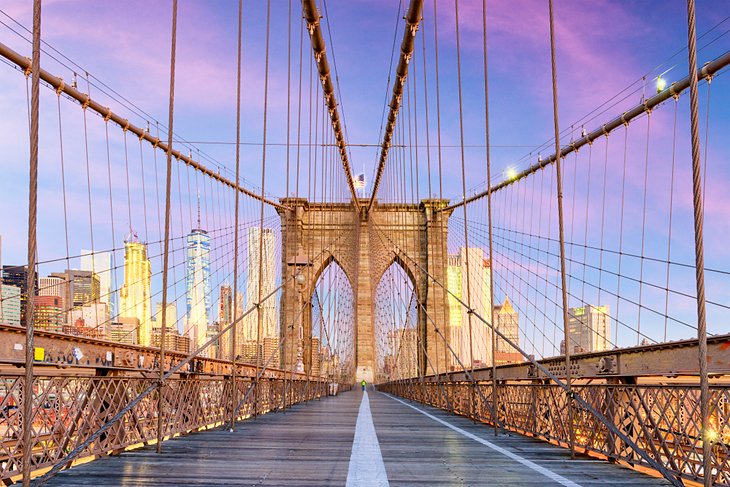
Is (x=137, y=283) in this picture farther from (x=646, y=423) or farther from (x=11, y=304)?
(x=646, y=423)

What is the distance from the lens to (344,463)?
4.77m

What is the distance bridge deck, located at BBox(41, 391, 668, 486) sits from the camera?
4.02 metres

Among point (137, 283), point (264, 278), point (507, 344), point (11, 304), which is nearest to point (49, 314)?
point (11, 304)

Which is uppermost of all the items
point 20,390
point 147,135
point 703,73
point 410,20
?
point 410,20

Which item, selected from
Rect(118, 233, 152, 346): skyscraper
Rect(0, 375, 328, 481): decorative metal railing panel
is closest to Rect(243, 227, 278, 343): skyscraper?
Rect(118, 233, 152, 346): skyscraper

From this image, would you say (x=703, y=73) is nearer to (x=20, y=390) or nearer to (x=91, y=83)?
(x=20, y=390)

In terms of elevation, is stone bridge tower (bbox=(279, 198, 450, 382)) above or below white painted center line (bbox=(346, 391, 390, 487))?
above

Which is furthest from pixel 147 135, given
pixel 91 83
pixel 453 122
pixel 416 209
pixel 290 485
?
pixel 416 209

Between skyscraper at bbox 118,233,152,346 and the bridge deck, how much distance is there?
11.9 metres

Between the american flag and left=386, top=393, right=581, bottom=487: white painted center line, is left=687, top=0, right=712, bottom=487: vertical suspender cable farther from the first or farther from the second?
the american flag

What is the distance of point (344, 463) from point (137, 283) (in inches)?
606

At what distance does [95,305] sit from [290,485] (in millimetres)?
12808

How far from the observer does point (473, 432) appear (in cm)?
787

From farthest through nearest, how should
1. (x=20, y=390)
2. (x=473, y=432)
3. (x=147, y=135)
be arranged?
(x=147, y=135) < (x=473, y=432) < (x=20, y=390)
